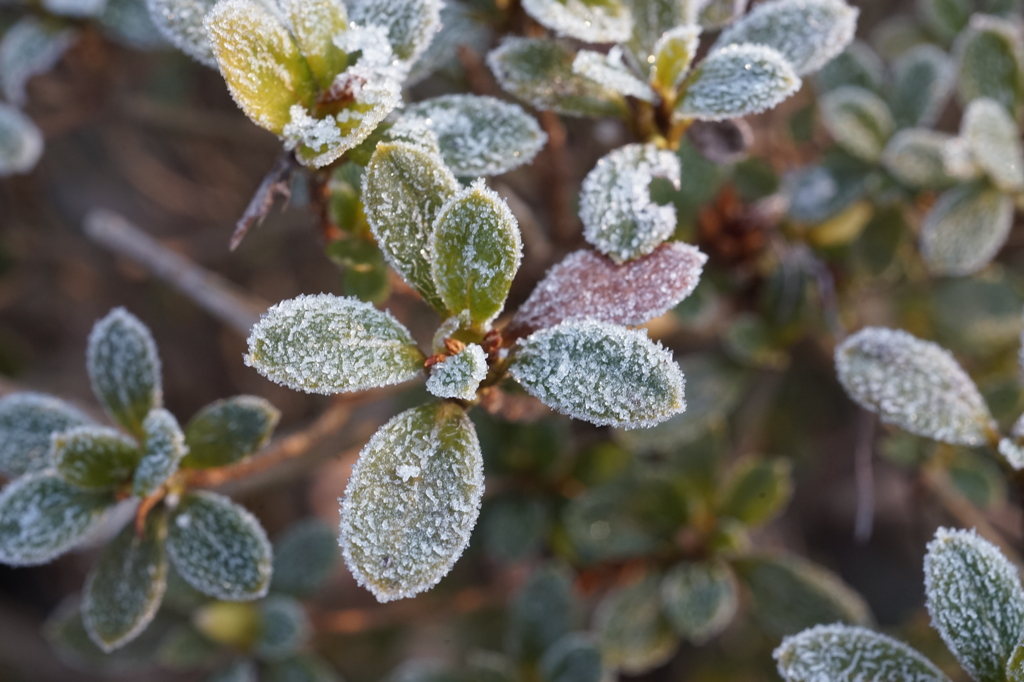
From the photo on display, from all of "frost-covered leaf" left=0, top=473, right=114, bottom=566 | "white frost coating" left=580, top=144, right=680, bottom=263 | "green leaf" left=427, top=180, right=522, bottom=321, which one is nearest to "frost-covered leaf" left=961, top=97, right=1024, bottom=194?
"white frost coating" left=580, top=144, right=680, bottom=263

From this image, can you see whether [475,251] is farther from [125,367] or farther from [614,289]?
[125,367]

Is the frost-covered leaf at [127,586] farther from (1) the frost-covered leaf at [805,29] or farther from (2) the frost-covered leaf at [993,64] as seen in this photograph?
(2) the frost-covered leaf at [993,64]

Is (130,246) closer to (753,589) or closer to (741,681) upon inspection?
(753,589)

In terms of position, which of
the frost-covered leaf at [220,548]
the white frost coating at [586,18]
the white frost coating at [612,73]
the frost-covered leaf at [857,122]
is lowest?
the frost-covered leaf at [220,548]

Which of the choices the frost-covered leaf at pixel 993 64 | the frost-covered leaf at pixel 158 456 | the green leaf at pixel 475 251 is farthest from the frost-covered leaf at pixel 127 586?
the frost-covered leaf at pixel 993 64

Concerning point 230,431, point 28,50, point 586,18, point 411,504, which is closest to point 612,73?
point 586,18

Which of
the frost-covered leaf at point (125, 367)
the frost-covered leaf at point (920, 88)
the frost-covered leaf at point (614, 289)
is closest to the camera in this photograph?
the frost-covered leaf at point (614, 289)
